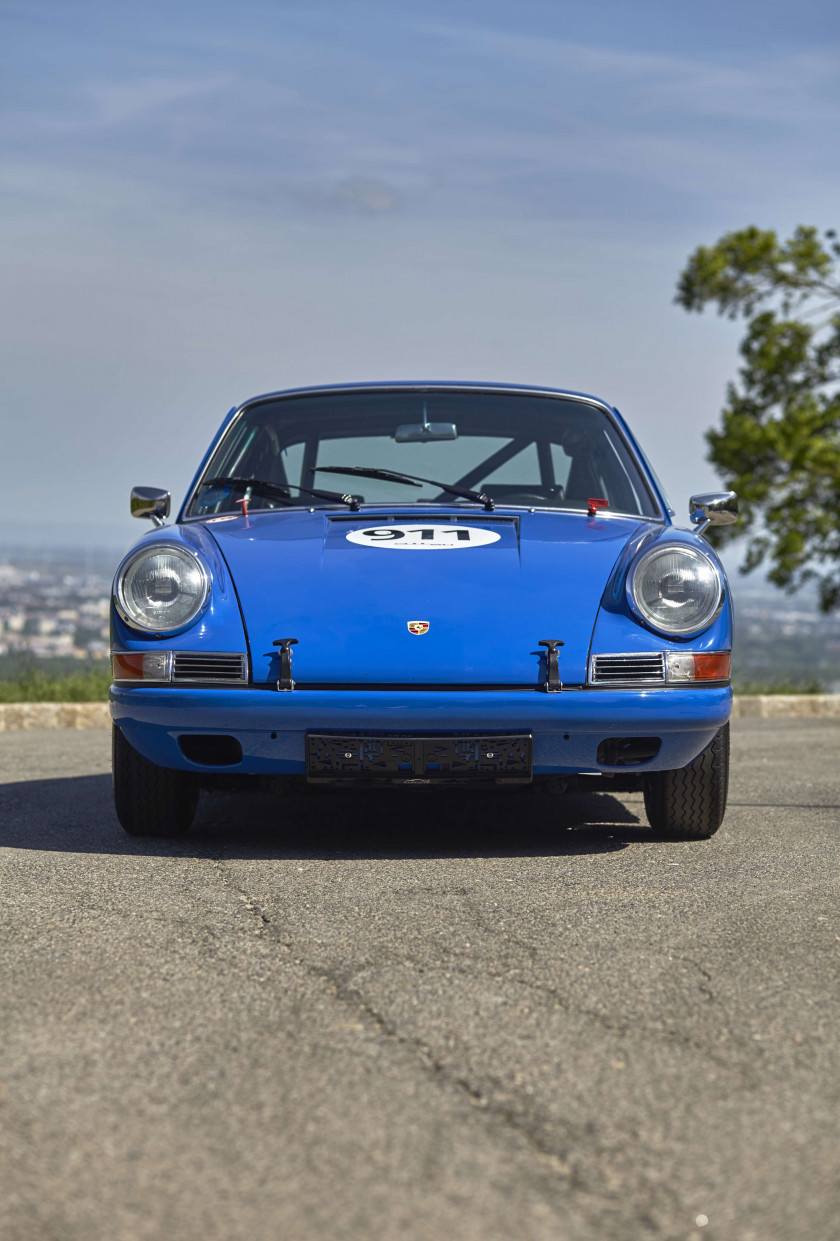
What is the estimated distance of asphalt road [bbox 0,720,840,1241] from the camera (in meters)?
1.67

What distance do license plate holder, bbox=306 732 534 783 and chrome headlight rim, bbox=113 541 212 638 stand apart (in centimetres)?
52

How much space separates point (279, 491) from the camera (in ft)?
15.6

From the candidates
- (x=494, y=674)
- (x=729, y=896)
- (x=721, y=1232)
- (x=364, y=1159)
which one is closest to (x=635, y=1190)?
(x=721, y=1232)

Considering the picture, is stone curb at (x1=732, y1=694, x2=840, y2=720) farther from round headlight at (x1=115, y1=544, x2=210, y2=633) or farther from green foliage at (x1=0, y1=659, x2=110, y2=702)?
round headlight at (x1=115, y1=544, x2=210, y2=633)

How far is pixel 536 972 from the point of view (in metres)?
2.65

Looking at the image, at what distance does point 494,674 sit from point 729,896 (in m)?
0.88

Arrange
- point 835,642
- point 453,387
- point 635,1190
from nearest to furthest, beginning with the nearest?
point 635,1190, point 453,387, point 835,642

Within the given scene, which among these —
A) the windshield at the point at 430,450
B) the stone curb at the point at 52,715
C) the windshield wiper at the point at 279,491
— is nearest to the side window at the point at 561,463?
the windshield at the point at 430,450

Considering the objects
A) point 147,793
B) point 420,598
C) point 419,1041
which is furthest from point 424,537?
point 419,1041

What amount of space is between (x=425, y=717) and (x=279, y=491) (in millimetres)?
1375

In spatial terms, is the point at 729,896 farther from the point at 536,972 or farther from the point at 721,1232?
the point at 721,1232

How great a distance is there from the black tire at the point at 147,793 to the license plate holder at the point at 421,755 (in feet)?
1.91

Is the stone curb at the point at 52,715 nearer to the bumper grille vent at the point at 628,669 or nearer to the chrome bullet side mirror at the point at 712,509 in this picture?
the chrome bullet side mirror at the point at 712,509

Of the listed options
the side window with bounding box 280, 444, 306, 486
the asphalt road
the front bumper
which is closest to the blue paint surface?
the front bumper
